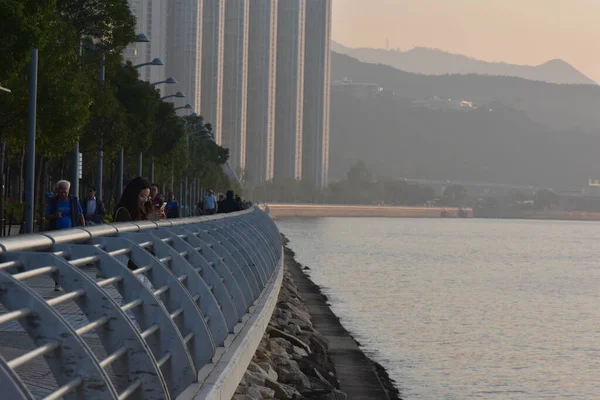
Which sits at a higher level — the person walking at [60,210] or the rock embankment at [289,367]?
the person walking at [60,210]

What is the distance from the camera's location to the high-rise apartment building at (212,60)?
597 ft

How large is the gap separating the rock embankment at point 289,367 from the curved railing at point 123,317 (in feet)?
1.33

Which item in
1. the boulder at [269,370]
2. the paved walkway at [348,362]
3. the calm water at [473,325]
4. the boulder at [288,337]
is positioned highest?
the boulder at [269,370]

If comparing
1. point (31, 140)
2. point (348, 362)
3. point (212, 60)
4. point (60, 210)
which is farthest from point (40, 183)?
point (212, 60)

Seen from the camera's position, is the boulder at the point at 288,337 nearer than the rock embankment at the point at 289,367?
No

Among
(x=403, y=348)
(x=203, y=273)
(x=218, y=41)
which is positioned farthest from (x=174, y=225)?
(x=218, y=41)

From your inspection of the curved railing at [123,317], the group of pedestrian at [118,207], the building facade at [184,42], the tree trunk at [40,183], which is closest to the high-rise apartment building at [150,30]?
the building facade at [184,42]

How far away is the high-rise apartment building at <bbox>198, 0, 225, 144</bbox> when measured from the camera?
18200cm

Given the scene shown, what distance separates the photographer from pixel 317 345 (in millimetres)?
19094

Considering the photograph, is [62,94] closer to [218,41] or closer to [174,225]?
[174,225]

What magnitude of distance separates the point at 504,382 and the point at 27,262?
577 inches

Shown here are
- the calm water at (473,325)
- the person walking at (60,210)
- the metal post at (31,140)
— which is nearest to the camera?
the person walking at (60,210)

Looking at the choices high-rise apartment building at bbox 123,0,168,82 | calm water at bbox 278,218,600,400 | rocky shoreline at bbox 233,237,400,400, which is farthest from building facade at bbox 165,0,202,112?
rocky shoreline at bbox 233,237,400,400

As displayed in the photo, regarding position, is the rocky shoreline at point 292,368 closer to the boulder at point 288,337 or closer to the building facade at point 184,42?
the boulder at point 288,337
